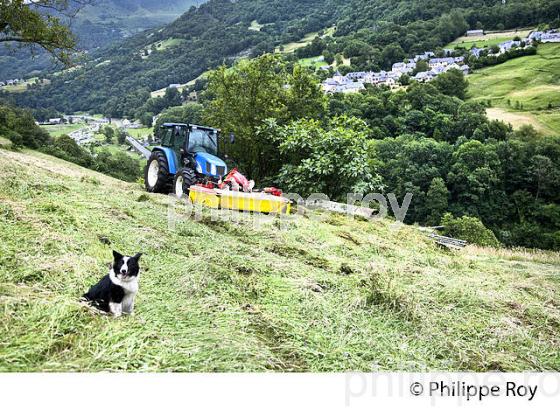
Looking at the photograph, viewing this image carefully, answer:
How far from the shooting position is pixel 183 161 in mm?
10953

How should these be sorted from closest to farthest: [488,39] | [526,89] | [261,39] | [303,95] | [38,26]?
[38,26] < [303,95] < [526,89] < [488,39] < [261,39]

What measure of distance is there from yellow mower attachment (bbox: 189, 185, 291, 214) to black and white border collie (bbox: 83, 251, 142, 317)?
5.42 meters

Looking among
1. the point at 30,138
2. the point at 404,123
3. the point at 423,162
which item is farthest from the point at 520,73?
the point at 30,138

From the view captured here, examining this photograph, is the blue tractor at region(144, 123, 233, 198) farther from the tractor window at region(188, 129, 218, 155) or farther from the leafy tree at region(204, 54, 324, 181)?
the leafy tree at region(204, 54, 324, 181)

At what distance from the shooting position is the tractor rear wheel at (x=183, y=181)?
9898mm

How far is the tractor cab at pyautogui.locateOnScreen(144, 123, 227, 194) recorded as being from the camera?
10.2 meters

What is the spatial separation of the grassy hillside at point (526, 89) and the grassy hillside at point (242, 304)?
59538 millimetres

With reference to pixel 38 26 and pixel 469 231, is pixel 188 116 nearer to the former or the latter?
pixel 469 231

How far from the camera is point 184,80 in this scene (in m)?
106

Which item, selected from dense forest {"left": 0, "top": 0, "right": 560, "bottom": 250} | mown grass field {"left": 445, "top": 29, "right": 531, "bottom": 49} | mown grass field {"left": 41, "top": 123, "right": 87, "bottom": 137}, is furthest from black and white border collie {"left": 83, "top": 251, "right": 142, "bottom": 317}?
mown grass field {"left": 445, "top": 29, "right": 531, "bottom": 49}

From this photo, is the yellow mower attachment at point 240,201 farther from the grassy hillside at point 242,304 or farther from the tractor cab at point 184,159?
the grassy hillside at point 242,304

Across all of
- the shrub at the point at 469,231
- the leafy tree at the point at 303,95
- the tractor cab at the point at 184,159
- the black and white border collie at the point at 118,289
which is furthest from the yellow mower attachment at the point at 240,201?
the shrub at the point at 469,231

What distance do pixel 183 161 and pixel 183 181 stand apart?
117cm

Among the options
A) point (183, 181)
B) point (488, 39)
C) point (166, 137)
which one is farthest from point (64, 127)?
point (488, 39)
